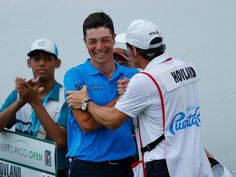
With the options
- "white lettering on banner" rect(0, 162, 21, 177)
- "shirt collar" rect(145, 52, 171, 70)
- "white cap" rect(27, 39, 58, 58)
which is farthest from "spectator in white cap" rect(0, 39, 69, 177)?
"shirt collar" rect(145, 52, 171, 70)

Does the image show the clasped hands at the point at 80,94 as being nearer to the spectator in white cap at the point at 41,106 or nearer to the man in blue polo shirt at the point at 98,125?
the man in blue polo shirt at the point at 98,125

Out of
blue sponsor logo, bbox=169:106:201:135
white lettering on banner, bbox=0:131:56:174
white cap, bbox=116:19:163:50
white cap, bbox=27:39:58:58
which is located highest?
white cap, bbox=116:19:163:50

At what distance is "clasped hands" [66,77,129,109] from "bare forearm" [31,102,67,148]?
0.33 meters

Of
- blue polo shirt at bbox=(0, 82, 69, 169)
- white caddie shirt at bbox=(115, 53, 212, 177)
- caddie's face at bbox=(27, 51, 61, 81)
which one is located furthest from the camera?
caddie's face at bbox=(27, 51, 61, 81)

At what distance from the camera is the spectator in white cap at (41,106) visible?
3400 millimetres

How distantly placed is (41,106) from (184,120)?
88 cm

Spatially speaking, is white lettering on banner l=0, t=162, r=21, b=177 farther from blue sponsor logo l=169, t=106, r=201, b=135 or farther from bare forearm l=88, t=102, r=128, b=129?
blue sponsor logo l=169, t=106, r=201, b=135

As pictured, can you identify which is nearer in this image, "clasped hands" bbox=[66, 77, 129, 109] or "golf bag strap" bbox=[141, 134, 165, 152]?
"golf bag strap" bbox=[141, 134, 165, 152]

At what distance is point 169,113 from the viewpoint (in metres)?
2.86

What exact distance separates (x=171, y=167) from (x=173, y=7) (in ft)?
4.61

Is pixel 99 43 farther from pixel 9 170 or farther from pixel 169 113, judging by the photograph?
pixel 9 170

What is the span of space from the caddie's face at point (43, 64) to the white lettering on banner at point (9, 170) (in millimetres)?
525

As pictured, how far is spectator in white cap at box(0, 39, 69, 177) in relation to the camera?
3.40m

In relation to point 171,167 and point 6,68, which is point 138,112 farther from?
point 6,68
